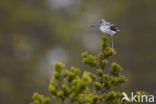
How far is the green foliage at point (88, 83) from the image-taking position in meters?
4.45

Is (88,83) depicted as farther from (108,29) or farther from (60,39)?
(60,39)

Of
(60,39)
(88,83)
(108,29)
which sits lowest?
(88,83)

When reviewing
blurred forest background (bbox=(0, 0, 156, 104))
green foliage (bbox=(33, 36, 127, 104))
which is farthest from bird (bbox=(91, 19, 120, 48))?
blurred forest background (bbox=(0, 0, 156, 104))

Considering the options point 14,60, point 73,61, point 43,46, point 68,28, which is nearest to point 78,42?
point 73,61

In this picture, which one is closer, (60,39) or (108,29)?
(108,29)

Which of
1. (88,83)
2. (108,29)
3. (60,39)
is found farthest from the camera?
(60,39)

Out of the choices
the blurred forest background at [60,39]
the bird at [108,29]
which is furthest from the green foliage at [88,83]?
the blurred forest background at [60,39]

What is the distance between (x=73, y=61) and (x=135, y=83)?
4534 millimetres

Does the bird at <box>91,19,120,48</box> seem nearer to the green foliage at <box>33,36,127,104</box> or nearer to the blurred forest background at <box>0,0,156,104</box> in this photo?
the green foliage at <box>33,36,127,104</box>

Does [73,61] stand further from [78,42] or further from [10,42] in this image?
[10,42]

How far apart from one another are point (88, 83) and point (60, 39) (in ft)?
56.3

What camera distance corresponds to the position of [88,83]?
174 inches

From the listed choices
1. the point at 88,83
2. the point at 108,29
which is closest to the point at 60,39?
the point at 108,29

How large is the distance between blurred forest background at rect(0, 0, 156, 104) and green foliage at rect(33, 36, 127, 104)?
502 inches
